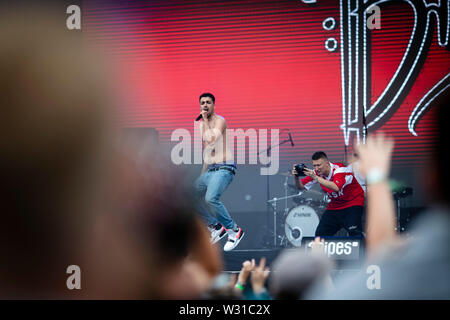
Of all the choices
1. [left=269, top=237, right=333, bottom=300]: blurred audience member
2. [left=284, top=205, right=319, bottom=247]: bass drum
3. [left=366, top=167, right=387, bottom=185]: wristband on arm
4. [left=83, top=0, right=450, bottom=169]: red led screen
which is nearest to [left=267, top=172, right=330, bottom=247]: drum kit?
[left=284, top=205, right=319, bottom=247]: bass drum

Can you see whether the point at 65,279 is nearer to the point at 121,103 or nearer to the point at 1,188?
the point at 1,188

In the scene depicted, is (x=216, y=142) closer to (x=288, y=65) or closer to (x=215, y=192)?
(x=215, y=192)

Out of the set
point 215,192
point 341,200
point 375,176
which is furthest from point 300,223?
point 375,176

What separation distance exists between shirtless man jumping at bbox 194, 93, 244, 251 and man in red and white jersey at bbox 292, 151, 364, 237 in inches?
31.9

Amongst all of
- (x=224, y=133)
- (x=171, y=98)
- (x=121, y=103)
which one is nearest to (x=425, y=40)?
(x=224, y=133)

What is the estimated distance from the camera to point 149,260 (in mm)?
791

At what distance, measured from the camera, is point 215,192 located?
474 cm

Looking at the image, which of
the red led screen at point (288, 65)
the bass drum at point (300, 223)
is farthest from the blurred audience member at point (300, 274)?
the bass drum at point (300, 223)

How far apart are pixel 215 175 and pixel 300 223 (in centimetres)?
151

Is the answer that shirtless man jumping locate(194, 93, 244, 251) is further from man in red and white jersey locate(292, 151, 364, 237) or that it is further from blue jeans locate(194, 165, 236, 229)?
man in red and white jersey locate(292, 151, 364, 237)

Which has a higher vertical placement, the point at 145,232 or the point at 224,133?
the point at 224,133
